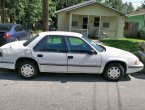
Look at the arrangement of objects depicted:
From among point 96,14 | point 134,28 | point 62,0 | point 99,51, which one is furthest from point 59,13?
point 62,0

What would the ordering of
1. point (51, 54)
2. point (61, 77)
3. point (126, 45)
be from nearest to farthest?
point (51, 54) < point (61, 77) < point (126, 45)

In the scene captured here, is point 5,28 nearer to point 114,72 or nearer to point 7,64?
point 7,64

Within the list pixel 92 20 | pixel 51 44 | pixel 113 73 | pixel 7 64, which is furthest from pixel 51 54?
pixel 92 20

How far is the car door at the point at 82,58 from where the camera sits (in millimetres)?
7168

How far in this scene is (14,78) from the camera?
288 inches

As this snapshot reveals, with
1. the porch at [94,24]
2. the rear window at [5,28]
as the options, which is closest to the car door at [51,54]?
the rear window at [5,28]

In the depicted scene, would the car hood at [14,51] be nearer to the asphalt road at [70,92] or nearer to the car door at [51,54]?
the car door at [51,54]

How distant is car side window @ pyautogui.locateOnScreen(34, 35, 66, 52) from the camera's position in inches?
284

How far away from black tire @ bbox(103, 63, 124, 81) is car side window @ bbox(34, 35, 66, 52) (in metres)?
1.49

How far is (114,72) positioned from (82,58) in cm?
111

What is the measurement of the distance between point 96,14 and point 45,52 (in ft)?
56.9

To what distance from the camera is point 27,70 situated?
720cm

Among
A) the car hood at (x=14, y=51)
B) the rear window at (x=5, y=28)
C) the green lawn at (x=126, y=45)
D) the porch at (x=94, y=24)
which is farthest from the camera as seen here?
the porch at (x=94, y=24)

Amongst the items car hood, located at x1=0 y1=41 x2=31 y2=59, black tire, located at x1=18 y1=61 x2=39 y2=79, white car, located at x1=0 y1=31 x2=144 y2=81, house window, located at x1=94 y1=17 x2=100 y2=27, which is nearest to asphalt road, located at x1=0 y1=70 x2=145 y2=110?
black tire, located at x1=18 y1=61 x2=39 y2=79
